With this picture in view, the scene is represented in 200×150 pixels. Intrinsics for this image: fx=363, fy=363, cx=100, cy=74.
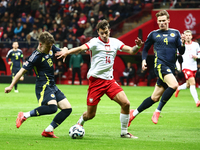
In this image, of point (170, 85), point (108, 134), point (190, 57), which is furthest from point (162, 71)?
point (190, 57)

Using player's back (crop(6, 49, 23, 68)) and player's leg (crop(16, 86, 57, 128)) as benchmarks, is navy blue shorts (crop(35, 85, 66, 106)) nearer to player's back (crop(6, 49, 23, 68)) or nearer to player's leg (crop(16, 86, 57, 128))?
player's leg (crop(16, 86, 57, 128))

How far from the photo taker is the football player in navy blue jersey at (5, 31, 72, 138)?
636cm

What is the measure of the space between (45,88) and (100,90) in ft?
3.22

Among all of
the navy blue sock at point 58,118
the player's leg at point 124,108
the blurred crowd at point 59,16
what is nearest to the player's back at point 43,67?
the navy blue sock at point 58,118

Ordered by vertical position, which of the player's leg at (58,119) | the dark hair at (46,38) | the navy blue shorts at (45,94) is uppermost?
the dark hair at (46,38)

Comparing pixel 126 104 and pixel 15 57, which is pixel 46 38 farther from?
pixel 15 57

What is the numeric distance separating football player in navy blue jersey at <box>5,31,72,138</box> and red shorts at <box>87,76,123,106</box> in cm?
47

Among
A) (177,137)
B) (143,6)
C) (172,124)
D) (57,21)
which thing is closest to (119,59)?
(143,6)

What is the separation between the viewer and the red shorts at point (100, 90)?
650 cm

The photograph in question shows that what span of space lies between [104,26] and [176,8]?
62.1 feet

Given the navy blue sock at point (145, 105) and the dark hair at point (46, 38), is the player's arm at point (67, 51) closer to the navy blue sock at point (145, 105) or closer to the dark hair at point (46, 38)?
the dark hair at point (46, 38)

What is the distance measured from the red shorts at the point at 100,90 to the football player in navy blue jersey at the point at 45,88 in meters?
0.47

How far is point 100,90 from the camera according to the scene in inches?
257

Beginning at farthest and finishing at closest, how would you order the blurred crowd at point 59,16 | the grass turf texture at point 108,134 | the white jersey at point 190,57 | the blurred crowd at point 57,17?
the blurred crowd at point 57,17 → the blurred crowd at point 59,16 → the white jersey at point 190,57 → the grass turf texture at point 108,134
